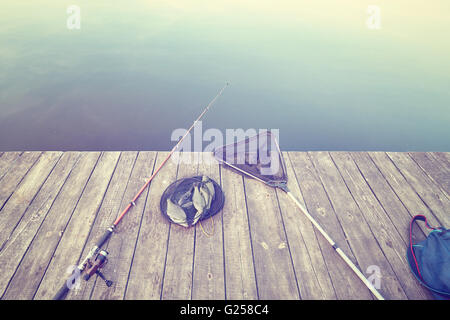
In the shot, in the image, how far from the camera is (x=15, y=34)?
8422 millimetres

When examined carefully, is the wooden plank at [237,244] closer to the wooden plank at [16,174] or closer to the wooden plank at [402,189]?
the wooden plank at [402,189]

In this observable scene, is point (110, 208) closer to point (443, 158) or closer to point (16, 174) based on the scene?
point (16, 174)

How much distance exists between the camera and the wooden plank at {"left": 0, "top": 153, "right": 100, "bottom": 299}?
7.91 ft

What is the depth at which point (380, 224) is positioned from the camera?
3.04m

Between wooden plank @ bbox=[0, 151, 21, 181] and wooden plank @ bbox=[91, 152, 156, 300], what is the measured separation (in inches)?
64.2

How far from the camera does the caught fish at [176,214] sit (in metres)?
2.84

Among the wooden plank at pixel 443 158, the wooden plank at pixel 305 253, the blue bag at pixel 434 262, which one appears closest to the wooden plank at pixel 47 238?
the wooden plank at pixel 305 253

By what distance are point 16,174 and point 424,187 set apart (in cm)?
522

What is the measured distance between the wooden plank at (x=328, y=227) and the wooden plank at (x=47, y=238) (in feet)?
8.89

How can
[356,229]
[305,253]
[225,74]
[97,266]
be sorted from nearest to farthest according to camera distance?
[97,266], [305,253], [356,229], [225,74]

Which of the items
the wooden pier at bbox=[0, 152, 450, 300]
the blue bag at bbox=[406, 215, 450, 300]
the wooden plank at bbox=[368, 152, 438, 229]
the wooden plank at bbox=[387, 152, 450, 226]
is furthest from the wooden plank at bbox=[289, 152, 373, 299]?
the wooden plank at bbox=[387, 152, 450, 226]

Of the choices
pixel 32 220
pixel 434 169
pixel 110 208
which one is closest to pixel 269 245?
pixel 110 208

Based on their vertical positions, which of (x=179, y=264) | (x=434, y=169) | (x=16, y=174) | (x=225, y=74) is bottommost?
(x=179, y=264)
